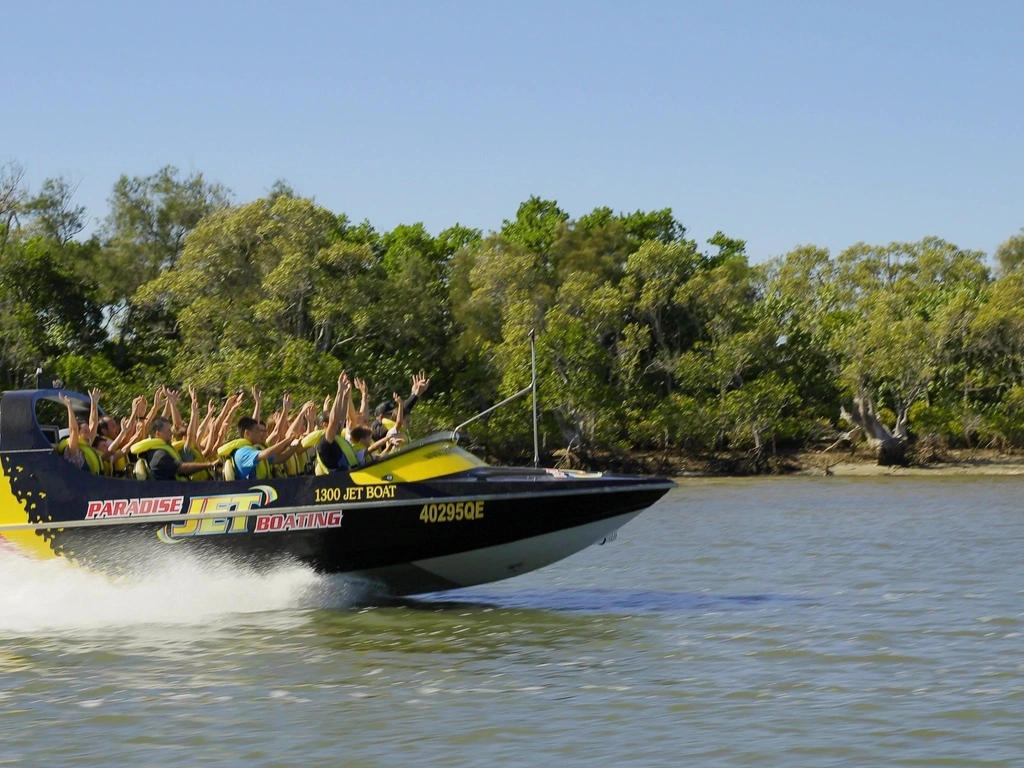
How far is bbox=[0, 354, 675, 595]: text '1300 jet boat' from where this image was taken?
1153 cm

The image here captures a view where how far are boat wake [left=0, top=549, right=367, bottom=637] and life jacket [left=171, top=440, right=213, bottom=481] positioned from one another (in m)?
0.71

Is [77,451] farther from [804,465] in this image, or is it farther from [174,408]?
[804,465]

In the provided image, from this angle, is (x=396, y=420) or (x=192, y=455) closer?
(x=192, y=455)

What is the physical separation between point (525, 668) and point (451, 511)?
6.62ft

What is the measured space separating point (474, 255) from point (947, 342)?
17.7 m

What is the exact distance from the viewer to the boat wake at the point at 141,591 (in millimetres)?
11836

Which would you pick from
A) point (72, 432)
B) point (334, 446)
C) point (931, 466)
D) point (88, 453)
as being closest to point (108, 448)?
point (88, 453)

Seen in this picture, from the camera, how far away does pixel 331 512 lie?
11.5 m

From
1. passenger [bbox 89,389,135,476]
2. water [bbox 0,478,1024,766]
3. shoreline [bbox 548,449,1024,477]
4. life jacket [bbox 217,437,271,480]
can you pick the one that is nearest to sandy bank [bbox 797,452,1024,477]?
shoreline [bbox 548,449,1024,477]

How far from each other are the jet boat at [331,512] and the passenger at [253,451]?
0.21 meters

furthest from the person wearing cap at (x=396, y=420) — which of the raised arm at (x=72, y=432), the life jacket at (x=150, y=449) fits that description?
the raised arm at (x=72, y=432)

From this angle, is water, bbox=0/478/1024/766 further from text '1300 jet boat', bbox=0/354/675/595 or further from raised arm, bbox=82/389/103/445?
raised arm, bbox=82/389/103/445

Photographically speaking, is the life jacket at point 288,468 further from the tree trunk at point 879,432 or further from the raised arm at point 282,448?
the tree trunk at point 879,432

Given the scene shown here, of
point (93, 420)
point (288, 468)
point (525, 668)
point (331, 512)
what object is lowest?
point (525, 668)
